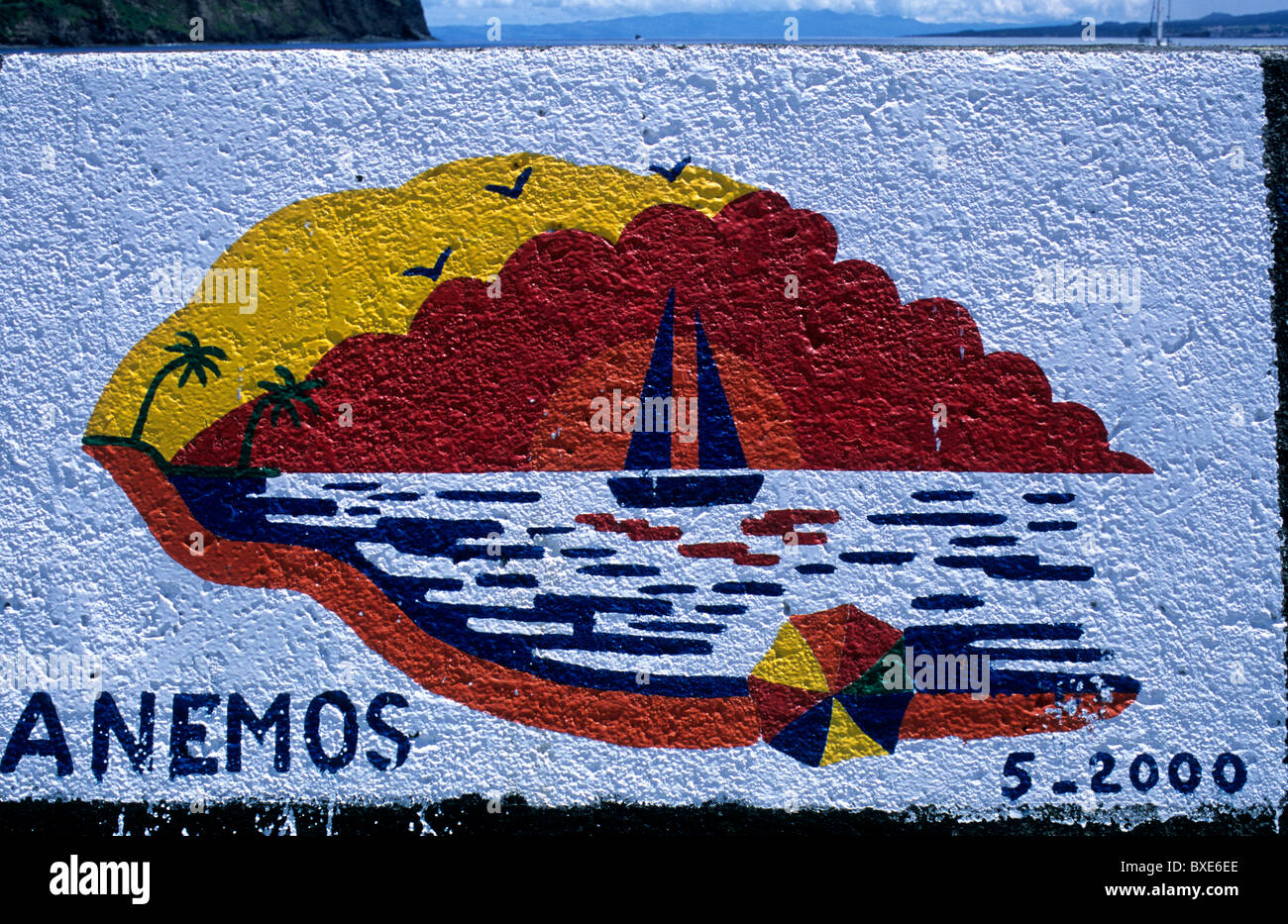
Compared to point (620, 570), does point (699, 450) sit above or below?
above

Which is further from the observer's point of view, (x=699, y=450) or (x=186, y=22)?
(x=186, y=22)

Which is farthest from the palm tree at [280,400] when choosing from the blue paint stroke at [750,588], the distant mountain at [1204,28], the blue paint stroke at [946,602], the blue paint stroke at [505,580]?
the distant mountain at [1204,28]

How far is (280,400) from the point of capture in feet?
8.72

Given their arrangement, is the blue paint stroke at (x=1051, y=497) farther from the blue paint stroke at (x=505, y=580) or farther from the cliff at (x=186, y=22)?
the cliff at (x=186, y=22)

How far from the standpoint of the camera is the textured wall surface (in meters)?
2.61

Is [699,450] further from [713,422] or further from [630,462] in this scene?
[630,462]

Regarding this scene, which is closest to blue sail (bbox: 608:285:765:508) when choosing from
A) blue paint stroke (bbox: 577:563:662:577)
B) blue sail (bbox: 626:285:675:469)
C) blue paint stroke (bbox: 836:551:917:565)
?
blue sail (bbox: 626:285:675:469)

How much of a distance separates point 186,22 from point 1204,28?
4101 millimetres

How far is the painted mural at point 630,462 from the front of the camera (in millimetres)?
2607

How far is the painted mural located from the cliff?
88 centimetres

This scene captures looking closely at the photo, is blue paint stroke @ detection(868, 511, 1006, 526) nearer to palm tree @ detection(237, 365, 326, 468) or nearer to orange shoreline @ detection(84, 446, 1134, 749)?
Result: orange shoreline @ detection(84, 446, 1134, 749)

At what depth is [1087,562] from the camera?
2609 millimetres

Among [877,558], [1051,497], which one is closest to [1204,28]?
[1051,497]
